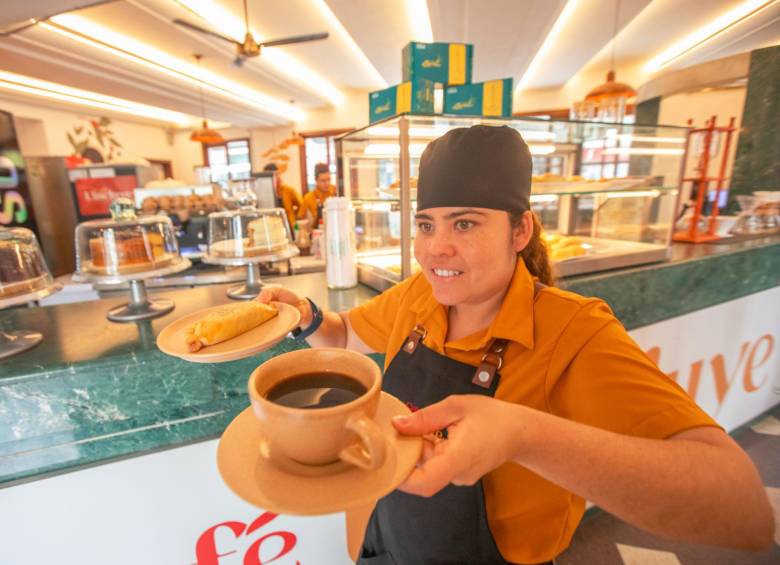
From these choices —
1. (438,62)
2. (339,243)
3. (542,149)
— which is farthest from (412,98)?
(542,149)

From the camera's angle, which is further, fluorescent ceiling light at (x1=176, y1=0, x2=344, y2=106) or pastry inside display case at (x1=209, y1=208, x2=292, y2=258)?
fluorescent ceiling light at (x1=176, y1=0, x2=344, y2=106)

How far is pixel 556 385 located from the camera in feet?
2.75

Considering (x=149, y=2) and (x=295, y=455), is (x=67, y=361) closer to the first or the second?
(x=295, y=455)

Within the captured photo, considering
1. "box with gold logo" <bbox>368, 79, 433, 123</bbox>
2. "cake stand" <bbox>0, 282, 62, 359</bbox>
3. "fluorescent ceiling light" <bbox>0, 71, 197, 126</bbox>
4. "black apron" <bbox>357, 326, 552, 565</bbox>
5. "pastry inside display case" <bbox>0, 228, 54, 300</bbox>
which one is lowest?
"black apron" <bbox>357, 326, 552, 565</bbox>

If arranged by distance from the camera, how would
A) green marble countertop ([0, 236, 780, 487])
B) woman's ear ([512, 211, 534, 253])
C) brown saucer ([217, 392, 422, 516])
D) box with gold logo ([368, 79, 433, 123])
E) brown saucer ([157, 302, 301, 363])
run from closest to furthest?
1. brown saucer ([217, 392, 422, 516])
2. brown saucer ([157, 302, 301, 363])
3. woman's ear ([512, 211, 534, 253])
4. green marble countertop ([0, 236, 780, 487])
5. box with gold logo ([368, 79, 433, 123])

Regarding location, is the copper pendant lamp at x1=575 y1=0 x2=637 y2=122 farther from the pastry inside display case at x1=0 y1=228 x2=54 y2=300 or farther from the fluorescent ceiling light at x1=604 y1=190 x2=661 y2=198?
the pastry inside display case at x1=0 y1=228 x2=54 y2=300

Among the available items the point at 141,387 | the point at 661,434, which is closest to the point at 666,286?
the point at 661,434

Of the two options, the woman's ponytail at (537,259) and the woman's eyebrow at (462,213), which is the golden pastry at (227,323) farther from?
the woman's ponytail at (537,259)

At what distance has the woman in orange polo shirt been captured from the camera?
1.94 feet

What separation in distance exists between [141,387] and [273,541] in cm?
77

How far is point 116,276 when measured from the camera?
4.45ft

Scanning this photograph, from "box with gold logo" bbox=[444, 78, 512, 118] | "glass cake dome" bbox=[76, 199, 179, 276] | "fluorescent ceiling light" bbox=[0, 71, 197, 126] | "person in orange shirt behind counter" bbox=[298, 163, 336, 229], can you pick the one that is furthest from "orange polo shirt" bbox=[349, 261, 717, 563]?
"fluorescent ceiling light" bbox=[0, 71, 197, 126]

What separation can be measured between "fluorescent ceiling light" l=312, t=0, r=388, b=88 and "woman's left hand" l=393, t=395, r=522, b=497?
5664 mm

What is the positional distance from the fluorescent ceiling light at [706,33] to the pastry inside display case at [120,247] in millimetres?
7181
